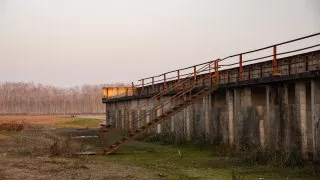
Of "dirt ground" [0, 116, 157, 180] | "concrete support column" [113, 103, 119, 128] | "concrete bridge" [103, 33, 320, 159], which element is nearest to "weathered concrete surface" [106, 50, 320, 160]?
"concrete bridge" [103, 33, 320, 159]

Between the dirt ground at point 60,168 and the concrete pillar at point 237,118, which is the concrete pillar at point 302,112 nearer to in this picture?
the concrete pillar at point 237,118

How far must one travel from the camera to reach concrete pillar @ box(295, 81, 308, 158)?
13.2m

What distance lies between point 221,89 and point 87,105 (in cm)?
9246

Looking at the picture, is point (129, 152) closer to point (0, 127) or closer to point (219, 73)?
point (219, 73)

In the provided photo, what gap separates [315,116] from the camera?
12516 mm

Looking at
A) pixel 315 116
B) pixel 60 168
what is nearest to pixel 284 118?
pixel 315 116

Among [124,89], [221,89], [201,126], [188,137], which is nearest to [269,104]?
[221,89]

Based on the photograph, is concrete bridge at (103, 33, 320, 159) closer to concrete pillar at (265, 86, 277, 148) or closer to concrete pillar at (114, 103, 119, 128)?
concrete pillar at (265, 86, 277, 148)

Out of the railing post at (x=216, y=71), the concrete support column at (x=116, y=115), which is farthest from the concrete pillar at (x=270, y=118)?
the concrete support column at (x=116, y=115)

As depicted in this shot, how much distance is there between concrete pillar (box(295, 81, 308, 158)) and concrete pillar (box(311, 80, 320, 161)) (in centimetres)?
51

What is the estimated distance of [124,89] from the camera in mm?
38406

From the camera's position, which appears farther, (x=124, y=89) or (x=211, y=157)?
(x=124, y=89)

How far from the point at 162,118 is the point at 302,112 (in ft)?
20.9

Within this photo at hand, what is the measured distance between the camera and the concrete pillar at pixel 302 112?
43.2ft
